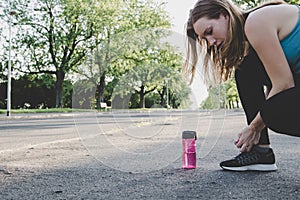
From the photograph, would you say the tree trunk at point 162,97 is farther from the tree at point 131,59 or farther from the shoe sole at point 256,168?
the shoe sole at point 256,168

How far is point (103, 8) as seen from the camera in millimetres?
20781

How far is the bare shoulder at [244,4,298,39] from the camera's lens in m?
1.86

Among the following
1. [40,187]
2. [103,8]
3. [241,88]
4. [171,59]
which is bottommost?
[40,187]

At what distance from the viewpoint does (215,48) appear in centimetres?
219

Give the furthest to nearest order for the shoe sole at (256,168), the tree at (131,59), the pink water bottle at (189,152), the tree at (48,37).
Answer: the tree at (48,37)
the tree at (131,59)
the pink water bottle at (189,152)
the shoe sole at (256,168)

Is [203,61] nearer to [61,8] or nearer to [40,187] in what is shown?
[40,187]

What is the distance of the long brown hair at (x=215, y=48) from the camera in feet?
6.56

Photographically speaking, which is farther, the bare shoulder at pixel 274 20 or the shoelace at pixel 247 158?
the shoelace at pixel 247 158

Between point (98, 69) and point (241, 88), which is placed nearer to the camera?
point (241, 88)

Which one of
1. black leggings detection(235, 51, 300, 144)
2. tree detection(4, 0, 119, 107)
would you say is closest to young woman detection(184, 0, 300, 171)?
black leggings detection(235, 51, 300, 144)

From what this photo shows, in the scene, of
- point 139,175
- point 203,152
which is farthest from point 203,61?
point 203,152

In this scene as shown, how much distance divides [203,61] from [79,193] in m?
0.98

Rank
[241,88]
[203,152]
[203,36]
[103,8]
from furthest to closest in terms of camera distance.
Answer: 1. [103,8]
2. [203,152]
3. [241,88]
4. [203,36]

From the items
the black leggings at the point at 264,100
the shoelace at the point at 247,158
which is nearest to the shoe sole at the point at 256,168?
the shoelace at the point at 247,158
